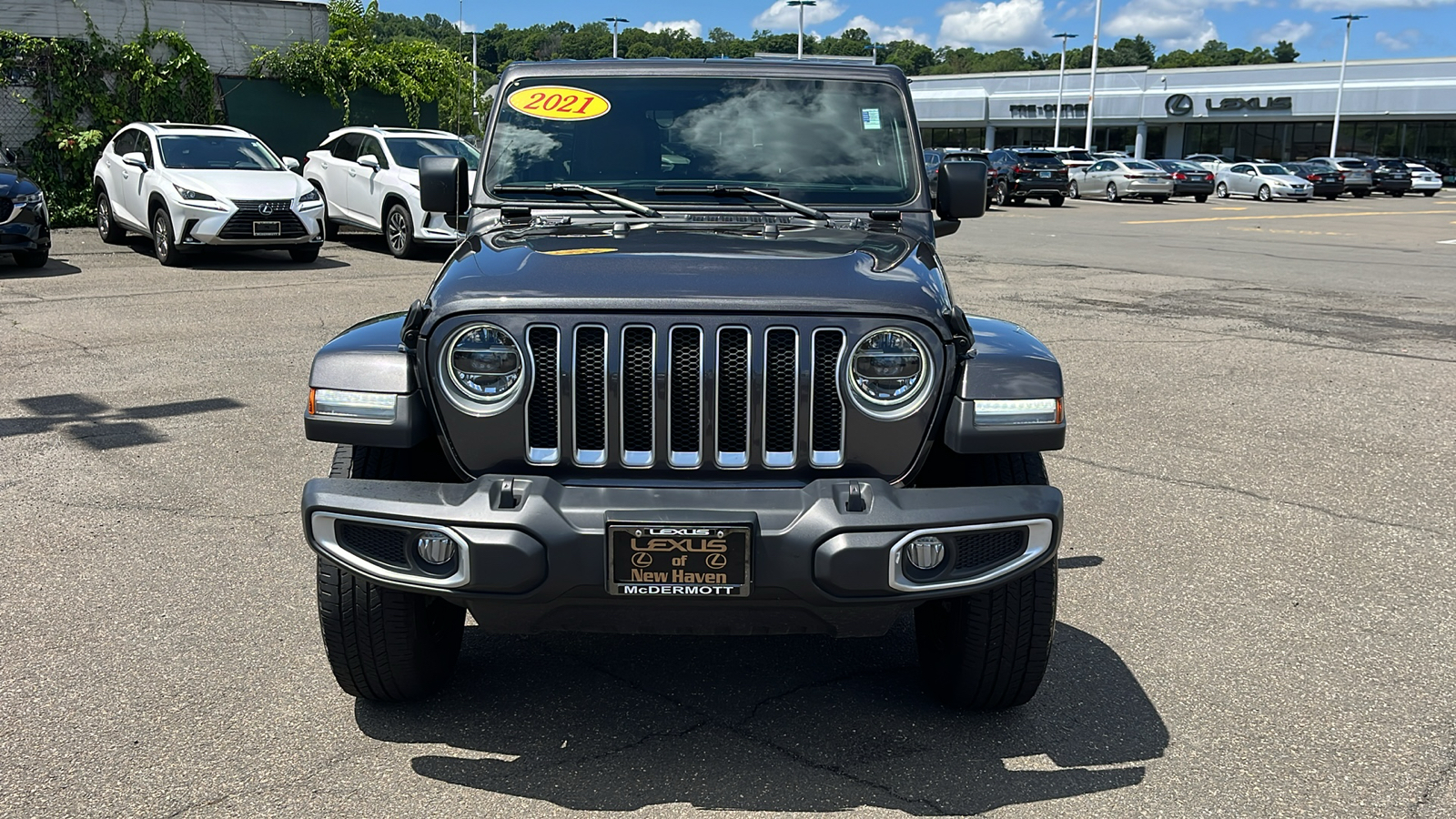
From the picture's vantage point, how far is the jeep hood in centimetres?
309

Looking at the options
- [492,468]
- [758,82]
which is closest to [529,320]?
[492,468]

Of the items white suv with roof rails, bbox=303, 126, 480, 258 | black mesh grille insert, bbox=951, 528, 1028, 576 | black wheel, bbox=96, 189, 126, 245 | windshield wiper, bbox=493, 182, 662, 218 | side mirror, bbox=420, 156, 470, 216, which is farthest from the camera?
black wheel, bbox=96, 189, 126, 245

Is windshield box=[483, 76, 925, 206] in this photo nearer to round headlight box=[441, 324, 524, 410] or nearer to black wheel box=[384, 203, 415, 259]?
round headlight box=[441, 324, 524, 410]

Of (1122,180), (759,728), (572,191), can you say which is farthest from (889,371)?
(1122,180)

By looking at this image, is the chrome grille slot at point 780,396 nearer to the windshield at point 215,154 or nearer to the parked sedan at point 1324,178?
the windshield at point 215,154

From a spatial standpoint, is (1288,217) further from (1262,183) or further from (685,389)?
(685,389)

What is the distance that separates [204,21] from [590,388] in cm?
2299

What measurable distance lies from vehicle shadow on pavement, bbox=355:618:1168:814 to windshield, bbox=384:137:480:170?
1326cm

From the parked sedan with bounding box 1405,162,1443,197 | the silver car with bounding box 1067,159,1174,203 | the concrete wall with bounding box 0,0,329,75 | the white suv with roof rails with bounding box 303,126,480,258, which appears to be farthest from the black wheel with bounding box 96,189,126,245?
the parked sedan with bounding box 1405,162,1443,197

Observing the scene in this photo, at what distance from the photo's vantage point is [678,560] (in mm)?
2951

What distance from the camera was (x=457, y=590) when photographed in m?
3.02

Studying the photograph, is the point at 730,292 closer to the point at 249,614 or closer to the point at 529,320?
the point at 529,320

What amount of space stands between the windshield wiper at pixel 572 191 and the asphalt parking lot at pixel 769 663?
1.45 meters

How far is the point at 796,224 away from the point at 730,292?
3.65 feet
